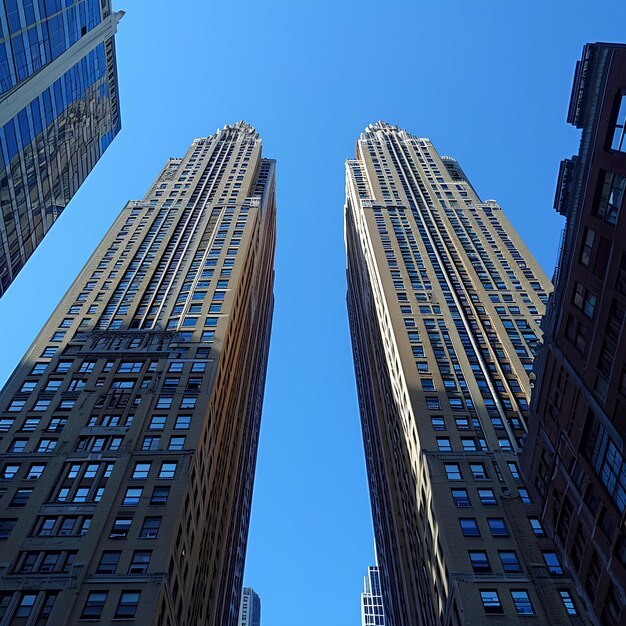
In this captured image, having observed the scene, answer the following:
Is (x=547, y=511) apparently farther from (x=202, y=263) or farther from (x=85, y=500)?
(x=202, y=263)

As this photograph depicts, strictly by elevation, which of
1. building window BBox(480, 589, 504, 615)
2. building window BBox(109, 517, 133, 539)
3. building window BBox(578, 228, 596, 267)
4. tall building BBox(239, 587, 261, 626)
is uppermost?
building window BBox(578, 228, 596, 267)

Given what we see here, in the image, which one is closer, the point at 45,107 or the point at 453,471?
A: the point at 45,107

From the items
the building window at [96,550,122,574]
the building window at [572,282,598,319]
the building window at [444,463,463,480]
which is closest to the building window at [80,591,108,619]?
the building window at [96,550,122,574]

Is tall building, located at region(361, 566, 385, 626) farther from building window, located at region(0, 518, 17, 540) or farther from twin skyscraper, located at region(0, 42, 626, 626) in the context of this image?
building window, located at region(0, 518, 17, 540)

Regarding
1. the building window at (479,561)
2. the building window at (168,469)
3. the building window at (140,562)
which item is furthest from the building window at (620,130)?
the building window at (140,562)

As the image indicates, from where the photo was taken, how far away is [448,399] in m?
71.0

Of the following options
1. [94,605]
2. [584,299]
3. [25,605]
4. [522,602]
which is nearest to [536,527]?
[522,602]

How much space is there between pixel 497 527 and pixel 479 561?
460cm

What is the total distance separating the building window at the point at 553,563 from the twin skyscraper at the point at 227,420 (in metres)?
0.20

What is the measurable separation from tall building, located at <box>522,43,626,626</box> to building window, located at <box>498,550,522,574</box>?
22.3 ft

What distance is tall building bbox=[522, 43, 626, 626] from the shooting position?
38031 mm

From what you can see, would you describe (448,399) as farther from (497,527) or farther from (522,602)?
(522,602)

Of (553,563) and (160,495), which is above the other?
(553,563)

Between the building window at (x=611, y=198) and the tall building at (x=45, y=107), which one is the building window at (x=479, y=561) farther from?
the tall building at (x=45, y=107)
